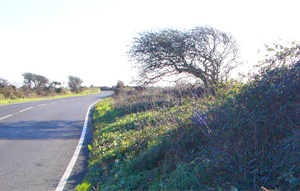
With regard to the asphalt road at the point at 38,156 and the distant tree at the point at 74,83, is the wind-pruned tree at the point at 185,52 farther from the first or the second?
the distant tree at the point at 74,83

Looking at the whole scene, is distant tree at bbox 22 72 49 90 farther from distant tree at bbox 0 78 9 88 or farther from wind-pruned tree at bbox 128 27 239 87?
wind-pruned tree at bbox 128 27 239 87

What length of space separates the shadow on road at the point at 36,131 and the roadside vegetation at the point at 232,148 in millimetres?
4163

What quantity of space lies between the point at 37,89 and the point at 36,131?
130 feet

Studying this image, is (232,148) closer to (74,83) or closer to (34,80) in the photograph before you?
(34,80)

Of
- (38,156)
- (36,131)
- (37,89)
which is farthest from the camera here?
(37,89)

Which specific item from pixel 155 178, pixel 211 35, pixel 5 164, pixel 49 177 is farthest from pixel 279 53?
pixel 211 35

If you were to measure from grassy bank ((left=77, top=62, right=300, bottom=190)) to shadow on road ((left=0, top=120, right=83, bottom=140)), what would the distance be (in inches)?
162

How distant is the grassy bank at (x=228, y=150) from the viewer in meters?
3.83

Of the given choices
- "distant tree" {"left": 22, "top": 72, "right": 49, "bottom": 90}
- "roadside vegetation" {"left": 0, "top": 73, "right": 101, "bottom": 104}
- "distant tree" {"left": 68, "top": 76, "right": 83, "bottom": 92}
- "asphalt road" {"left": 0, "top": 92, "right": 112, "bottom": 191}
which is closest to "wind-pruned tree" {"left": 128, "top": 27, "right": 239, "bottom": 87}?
"asphalt road" {"left": 0, "top": 92, "right": 112, "bottom": 191}

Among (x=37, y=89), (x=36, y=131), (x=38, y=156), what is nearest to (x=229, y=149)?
(x=38, y=156)

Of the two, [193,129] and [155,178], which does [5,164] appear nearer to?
[155,178]

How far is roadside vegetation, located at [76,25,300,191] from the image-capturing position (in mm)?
3842

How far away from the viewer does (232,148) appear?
434 cm

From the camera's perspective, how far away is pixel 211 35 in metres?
13.4
